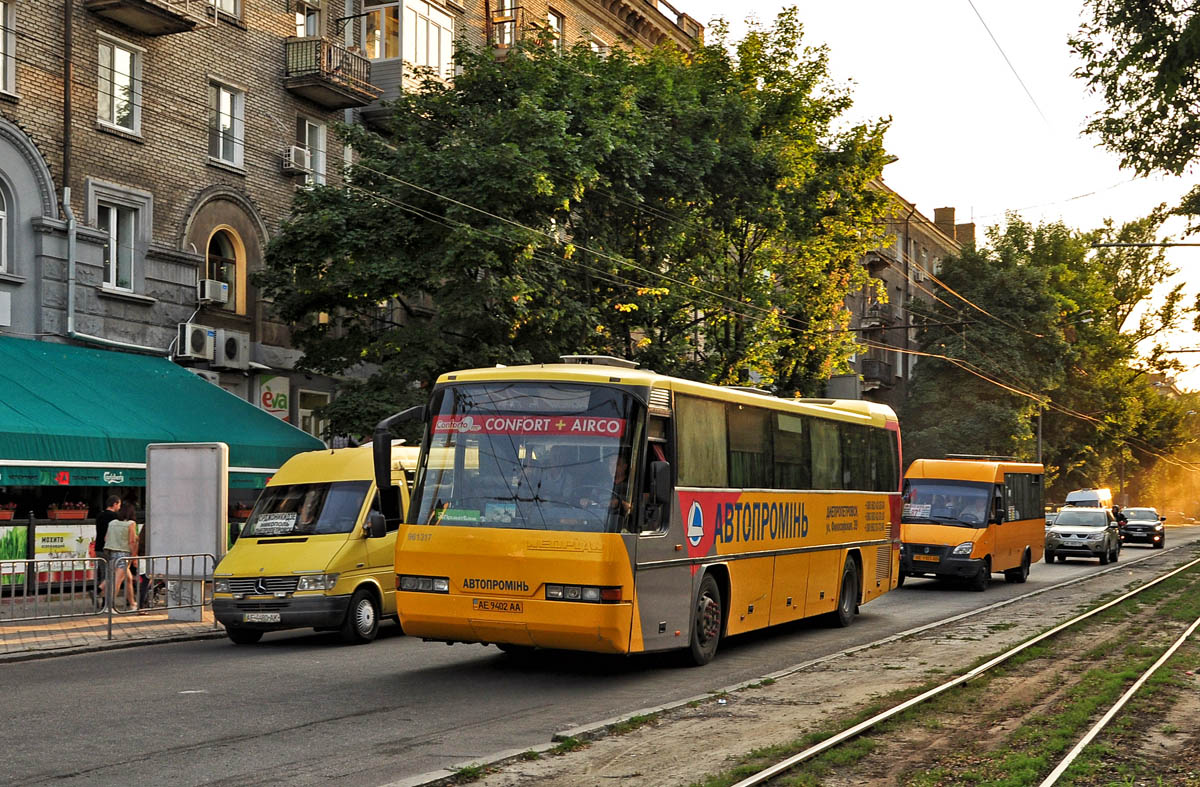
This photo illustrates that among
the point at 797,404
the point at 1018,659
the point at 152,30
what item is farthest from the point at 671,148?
the point at 1018,659

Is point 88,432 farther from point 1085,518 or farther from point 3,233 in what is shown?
point 1085,518

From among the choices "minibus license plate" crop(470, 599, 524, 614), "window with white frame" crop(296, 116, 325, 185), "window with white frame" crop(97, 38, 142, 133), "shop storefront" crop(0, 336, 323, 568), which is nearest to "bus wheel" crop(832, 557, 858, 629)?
"minibus license plate" crop(470, 599, 524, 614)

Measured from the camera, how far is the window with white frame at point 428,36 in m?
31.3

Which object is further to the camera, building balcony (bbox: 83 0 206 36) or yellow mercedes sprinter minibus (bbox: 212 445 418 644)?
building balcony (bbox: 83 0 206 36)

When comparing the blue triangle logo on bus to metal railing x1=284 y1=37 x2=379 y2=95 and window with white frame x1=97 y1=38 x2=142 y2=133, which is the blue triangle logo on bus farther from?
metal railing x1=284 y1=37 x2=379 y2=95

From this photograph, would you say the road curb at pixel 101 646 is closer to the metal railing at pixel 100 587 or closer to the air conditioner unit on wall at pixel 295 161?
the metal railing at pixel 100 587

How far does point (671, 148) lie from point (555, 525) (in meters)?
18.5

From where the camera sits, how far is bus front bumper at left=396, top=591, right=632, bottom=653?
12141 millimetres

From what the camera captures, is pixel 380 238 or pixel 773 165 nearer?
pixel 380 238

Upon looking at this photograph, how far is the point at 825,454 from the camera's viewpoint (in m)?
18.2

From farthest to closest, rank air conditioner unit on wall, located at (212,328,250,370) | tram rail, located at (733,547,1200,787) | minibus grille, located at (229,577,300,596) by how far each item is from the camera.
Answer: air conditioner unit on wall, located at (212,328,250,370)
minibus grille, located at (229,577,300,596)
tram rail, located at (733,547,1200,787)

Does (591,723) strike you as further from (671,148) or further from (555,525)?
(671,148)

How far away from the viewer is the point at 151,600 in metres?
19.0

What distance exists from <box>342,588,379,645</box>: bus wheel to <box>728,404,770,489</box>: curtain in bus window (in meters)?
4.88
